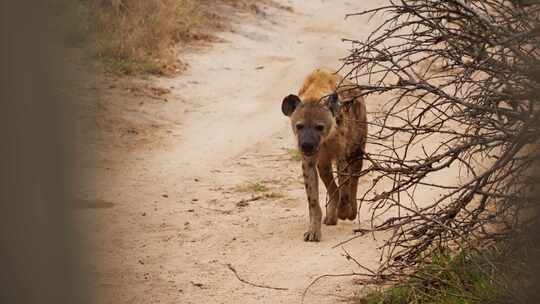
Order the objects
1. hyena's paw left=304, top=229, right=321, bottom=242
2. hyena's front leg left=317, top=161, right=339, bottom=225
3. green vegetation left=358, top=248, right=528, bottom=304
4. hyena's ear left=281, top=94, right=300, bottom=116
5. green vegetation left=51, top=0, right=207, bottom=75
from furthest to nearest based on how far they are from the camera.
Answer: green vegetation left=51, top=0, right=207, bottom=75 → hyena's front leg left=317, top=161, right=339, bottom=225 → hyena's ear left=281, top=94, right=300, bottom=116 → hyena's paw left=304, top=229, right=321, bottom=242 → green vegetation left=358, top=248, right=528, bottom=304

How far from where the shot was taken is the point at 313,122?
582 centimetres

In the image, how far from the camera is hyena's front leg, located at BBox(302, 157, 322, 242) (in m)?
5.64

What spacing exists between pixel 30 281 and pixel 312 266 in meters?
4.43

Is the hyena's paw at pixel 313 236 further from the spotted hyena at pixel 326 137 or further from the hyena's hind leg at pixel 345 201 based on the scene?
the hyena's hind leg at pixel 345 201

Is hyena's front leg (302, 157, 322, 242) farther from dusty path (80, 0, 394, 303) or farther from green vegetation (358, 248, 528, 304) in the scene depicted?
green vegetation (358, 248, 528, 304)

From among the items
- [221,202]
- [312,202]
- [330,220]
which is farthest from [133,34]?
[312,202]

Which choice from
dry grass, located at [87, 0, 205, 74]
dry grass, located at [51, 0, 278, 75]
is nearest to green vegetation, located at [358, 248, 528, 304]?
dry grass, located at [51, 0, 278, 75]

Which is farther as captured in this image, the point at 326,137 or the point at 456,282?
the point at 326,137

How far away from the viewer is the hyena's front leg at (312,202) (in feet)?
18.5

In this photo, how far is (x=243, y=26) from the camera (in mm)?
13273

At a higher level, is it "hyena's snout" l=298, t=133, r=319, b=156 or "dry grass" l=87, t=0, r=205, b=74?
"dry grass" l=87, t=0, r=205, b=74

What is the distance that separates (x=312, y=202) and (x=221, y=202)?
121cm

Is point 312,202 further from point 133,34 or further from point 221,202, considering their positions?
point 133,34

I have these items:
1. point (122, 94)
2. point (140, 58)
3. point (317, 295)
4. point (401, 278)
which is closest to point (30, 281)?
point (401, 278)
